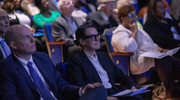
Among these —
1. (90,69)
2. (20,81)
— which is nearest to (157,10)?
(90,69)

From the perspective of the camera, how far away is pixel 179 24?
4871 millimetres

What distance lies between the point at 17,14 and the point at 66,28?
779 mm

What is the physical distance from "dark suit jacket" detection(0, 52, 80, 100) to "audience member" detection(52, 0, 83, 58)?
2029 millimetres

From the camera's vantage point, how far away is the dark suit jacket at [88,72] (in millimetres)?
2759

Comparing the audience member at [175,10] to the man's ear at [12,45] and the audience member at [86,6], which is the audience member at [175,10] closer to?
the audience member at [86,6]

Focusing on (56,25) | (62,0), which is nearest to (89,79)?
(56,25)

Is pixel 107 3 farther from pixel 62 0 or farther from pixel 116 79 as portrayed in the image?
pixel 116 79

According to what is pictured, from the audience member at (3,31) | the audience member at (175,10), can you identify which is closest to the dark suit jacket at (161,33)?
the audience member at (175,10)

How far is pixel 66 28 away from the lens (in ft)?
15.2

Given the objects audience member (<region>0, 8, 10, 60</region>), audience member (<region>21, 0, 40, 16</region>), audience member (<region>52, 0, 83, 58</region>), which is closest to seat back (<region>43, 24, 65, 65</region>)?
audience member (<region>52, 0, 83, 58</region>)

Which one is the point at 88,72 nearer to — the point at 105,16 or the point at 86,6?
the point at 105,16

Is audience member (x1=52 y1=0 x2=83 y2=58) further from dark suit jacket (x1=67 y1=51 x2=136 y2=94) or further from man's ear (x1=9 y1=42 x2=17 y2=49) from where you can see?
man's ear (x1=9 y1=42 x2=17 y2=49)

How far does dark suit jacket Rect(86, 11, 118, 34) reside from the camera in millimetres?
4972

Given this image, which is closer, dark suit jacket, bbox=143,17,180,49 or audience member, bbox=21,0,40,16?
dark suit jacket, bbox=143,17,180,49
